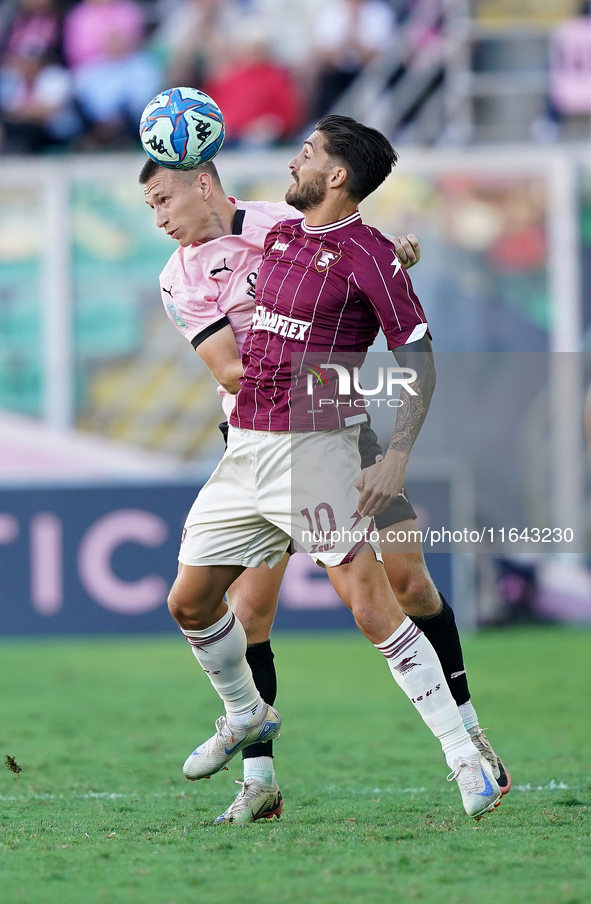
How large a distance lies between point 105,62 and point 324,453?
8637 millimetres

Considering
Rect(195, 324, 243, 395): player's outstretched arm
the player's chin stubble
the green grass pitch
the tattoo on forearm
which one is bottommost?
the green grass pitch

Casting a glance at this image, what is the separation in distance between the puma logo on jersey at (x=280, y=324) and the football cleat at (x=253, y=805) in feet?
5.00

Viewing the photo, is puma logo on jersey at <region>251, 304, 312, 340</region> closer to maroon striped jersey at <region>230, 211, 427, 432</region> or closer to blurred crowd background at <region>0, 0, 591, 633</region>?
maroon striped jersey at <region>230, 211, 427, 432</region>

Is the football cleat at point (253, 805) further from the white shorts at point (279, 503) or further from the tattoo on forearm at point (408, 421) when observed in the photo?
the tattoo on forearm at point (408, 421)

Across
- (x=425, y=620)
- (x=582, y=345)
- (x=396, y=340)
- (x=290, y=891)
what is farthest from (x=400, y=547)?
(x=582, y=345)

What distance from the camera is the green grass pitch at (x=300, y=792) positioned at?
328cm

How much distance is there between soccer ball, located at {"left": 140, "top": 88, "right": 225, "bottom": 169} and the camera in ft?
14.1

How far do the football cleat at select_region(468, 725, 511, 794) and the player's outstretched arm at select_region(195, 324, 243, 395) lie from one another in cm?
146

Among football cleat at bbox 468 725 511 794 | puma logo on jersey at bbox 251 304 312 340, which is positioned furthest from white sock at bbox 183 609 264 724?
puma logo on jersey at bbox 251 304 312 340

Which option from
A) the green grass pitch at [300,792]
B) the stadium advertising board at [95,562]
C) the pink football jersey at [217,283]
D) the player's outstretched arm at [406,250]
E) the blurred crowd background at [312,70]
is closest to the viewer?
the green grass pitch at [300,792]

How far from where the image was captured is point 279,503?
405cm

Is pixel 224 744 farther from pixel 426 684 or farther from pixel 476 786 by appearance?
pixel 476 786

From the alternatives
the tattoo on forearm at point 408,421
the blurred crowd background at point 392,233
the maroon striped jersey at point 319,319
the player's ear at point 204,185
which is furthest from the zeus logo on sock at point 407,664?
the blurred crowd background at point 392,233

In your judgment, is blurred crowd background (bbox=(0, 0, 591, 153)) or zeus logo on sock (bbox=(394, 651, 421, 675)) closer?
zeus logo on sock (bbox=(394, 651, 421, 675))
